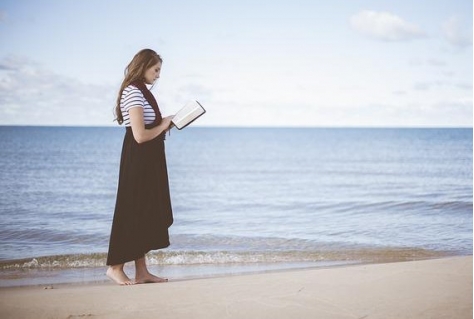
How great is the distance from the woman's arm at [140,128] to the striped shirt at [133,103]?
0.17 feet

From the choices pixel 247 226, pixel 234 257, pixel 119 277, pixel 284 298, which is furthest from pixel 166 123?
pixel 247 226

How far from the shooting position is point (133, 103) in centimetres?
427

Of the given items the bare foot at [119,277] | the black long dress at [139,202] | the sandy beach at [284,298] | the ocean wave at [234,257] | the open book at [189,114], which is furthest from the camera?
the ocean wave at [234,257]

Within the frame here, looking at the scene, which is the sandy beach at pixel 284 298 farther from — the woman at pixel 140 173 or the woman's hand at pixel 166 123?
the woman's hand at pixel 166 123

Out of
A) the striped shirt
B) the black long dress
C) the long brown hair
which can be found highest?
the long brown hair

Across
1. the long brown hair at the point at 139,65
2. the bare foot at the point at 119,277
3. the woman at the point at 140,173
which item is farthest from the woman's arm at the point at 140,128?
the bare foot at the point at 119,277

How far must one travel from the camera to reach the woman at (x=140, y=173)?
14.1ft

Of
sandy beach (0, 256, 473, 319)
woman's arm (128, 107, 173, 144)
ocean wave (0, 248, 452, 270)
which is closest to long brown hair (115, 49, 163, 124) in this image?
woman's arm (128, 107, 173, 144)

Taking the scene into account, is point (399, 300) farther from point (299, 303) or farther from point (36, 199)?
point (36, 199)

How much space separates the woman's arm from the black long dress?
0.12 metres

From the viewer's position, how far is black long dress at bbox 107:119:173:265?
4406 mm

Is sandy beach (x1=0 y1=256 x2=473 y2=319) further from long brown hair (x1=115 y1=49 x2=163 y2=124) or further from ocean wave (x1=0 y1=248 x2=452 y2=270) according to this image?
ocean wave (x1=0 y1=248 x2=452 y2=270)

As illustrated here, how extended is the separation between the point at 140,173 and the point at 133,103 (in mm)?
537

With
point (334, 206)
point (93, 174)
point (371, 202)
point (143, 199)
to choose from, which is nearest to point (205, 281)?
point (143, 199)
